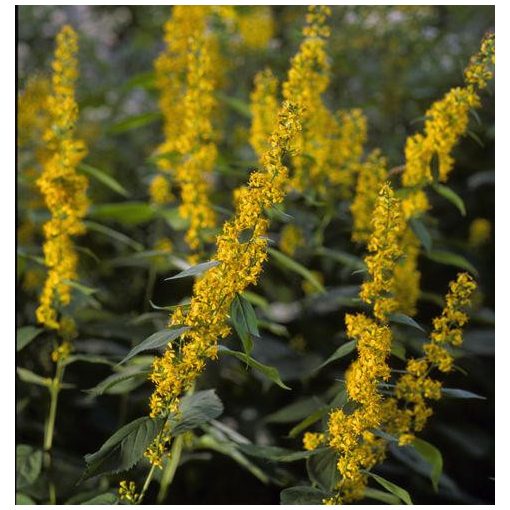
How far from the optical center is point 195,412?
2029 millimetres

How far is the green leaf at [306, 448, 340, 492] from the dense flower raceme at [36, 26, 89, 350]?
2.84ft

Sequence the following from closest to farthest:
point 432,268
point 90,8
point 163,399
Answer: point 163,399
point 432,268
point 90,8

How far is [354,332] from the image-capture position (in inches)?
73.8

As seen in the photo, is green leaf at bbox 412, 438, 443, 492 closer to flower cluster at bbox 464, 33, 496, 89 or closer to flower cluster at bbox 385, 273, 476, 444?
flower cluster at bbox 385, 273, 476, 444

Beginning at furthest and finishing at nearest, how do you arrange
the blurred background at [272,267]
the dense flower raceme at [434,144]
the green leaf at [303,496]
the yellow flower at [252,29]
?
the yellow flower at [252,29]
the blurred background at [272,267]
the dense flower raceme at [434,144]
the green leaf at [303,496]

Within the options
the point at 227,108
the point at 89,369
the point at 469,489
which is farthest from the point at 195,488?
the point at 227,108

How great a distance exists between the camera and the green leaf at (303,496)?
1.95 meters

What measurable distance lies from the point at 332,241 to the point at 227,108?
1.33 metres

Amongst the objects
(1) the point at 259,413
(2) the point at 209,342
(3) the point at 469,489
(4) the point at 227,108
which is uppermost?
(4) the point at 227,108

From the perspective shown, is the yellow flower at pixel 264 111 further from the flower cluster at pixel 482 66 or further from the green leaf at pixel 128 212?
the flower cluster at pixel 482 66

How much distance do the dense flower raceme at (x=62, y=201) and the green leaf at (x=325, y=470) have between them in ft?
2.84

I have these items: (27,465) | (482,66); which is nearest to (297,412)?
(27,465)

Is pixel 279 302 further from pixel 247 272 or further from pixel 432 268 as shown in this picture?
pixel 247 272

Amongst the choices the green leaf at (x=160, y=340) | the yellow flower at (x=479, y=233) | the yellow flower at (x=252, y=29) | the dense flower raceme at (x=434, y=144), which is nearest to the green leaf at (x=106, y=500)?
the green leaf at (x=160, y=340)
